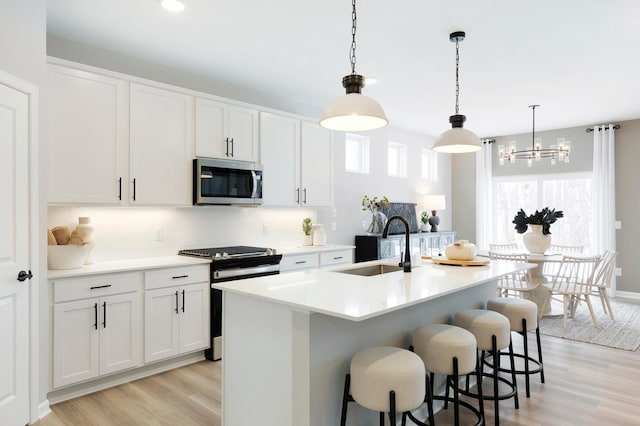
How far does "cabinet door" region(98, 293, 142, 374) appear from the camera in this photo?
3.01m

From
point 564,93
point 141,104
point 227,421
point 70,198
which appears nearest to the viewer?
point 227,421

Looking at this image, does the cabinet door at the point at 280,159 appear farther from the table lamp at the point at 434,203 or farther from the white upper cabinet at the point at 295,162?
the table lamp at the point at 434,203

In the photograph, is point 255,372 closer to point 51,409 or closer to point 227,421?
point 227,421

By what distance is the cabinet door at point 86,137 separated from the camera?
9.78ft

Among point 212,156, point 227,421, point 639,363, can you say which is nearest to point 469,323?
point 227,421

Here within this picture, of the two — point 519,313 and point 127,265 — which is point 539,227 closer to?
point 519,313

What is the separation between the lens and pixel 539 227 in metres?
5.24

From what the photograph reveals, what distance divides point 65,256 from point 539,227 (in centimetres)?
523

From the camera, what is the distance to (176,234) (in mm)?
4031

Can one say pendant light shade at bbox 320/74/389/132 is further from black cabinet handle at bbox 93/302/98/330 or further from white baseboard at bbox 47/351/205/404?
white baseboard at bbox 47/351/205/404

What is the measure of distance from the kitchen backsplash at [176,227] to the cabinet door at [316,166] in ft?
1.22

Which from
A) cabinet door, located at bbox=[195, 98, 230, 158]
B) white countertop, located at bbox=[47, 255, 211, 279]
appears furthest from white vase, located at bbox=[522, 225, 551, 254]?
white countertop, located at bbox=[47, 255, 211, 279]

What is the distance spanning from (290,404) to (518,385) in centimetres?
209

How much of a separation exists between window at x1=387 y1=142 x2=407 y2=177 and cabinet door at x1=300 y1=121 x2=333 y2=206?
6.58 ft
